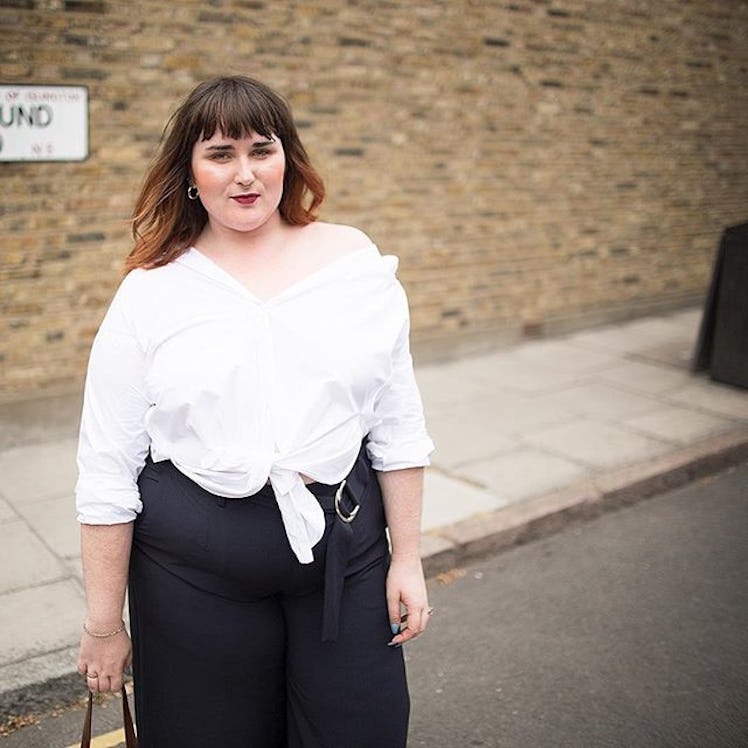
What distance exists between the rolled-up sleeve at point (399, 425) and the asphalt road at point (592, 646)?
5.55 ft

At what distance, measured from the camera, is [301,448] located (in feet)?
6.56

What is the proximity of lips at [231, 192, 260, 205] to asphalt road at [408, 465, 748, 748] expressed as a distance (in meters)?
2.23

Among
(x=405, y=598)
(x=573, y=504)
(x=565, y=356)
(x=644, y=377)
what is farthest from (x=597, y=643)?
(x=565, y=356)

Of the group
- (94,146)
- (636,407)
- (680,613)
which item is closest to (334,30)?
(94,146)

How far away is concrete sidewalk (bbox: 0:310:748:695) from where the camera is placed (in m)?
4.20

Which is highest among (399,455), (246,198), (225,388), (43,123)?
(246,198)

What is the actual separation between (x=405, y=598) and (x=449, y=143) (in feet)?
19.8

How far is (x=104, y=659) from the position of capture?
216 centimetres

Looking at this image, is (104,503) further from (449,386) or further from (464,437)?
(449,386)

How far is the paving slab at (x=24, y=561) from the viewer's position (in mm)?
4266

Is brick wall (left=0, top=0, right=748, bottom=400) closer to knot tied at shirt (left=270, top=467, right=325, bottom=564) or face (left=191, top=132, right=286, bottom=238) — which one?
face (left=191, top=132, right=286, bottom=238)

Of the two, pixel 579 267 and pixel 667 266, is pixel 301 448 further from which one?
pixel 667 266

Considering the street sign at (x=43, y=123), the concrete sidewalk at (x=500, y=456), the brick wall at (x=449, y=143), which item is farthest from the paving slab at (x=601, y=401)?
the street sign at (x=43, y=123)

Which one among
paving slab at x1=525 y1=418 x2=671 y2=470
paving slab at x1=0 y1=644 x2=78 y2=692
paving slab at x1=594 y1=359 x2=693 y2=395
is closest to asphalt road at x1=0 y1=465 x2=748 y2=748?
paving slab at x1=0 y1=644 x2=78 y2=692
